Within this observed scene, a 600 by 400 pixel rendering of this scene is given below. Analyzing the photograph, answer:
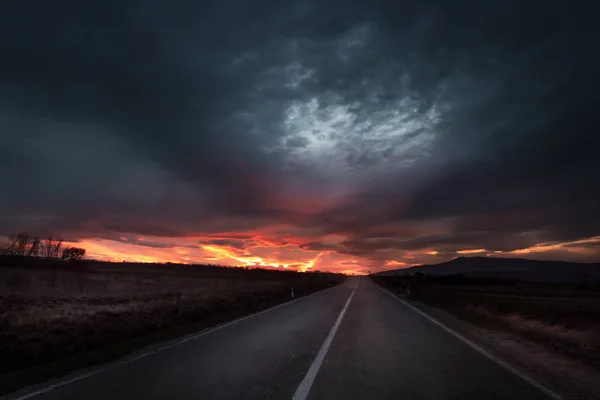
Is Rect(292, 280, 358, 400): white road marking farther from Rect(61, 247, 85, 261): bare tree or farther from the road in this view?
Rect(61, 247, 85, 261): bare tree

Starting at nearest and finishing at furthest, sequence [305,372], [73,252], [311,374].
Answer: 1. [311,374]
2. [305,372]
3. [73,252]

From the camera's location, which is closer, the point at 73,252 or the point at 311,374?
the point at 311,374

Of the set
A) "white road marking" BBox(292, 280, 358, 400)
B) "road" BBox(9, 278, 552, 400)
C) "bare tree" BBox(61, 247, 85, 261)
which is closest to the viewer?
"white road marking" BBox(292, 280, 358, 400)

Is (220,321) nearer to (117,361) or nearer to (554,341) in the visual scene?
(117,361)

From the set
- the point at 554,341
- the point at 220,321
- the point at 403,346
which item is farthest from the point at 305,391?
the point at 220,321

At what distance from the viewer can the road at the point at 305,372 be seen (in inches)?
272

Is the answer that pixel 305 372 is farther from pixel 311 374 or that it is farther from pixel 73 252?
pixel 73 252

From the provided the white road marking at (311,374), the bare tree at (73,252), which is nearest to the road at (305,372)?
the white road marking at (311,374)

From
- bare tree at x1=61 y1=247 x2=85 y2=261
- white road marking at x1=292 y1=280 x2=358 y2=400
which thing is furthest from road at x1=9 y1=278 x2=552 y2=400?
bare tree at x1=61 y1=247 x2=85 y2=261

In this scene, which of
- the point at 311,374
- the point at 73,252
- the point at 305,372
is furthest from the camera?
the point at 73,252

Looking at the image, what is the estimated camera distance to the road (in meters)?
6.91

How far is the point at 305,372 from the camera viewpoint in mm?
8398

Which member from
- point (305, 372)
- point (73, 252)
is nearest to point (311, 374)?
point (305, 372)

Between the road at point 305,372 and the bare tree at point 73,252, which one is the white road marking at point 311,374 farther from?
the bare tree at point 73,252
